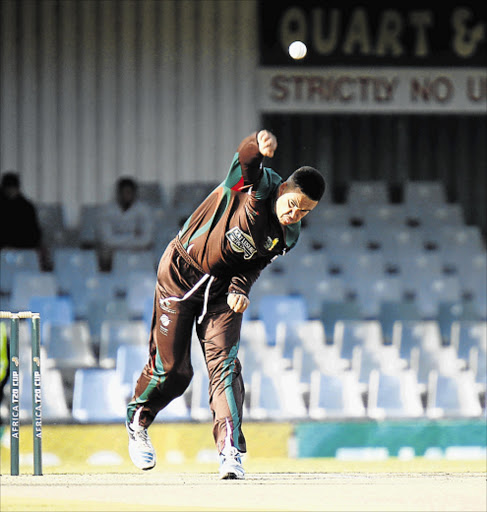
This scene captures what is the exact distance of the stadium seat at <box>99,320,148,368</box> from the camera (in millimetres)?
8484

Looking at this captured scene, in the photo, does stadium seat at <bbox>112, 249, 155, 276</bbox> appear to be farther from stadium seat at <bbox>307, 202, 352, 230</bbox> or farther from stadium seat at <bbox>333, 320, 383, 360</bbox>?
stadium seat at <bbox>333, 320, 383, 360</bbox>

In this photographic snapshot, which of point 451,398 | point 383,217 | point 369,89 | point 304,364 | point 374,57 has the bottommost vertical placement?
point 451,398

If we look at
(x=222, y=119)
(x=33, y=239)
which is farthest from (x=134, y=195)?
(x=222, y=119)

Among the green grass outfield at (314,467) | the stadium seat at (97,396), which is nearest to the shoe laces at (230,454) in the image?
the green grass outfield at (314,467)

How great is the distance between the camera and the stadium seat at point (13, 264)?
966 centimetres

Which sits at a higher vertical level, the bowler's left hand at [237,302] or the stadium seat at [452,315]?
the bowler's left hand at [237,302]

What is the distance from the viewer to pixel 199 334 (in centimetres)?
482

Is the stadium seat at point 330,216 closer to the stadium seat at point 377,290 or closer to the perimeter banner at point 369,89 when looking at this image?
the stadium seat at point 377,290

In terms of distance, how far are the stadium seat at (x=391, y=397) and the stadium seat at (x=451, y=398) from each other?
0.40 ft

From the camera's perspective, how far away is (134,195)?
1055 cm

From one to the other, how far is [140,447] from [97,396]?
125 inches

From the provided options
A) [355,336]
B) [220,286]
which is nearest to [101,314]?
[355,336]

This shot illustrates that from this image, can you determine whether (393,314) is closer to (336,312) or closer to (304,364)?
(336,312)

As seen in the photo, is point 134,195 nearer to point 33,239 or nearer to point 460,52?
point 33,239
